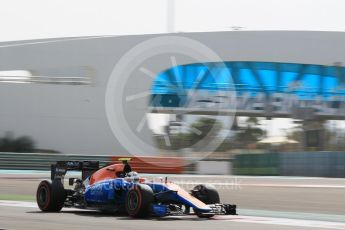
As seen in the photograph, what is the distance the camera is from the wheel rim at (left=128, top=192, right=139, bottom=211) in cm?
1154

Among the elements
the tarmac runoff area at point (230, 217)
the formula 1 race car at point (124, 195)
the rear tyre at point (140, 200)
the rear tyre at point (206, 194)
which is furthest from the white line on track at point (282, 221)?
the rear tyre at point (140, 200)

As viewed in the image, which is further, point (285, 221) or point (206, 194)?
point (206, 194)

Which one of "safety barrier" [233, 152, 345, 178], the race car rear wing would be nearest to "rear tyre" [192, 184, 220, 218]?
the race car rear wing

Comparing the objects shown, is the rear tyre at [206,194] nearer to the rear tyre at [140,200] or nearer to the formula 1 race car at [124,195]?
the formula 1 race car at [124,195]

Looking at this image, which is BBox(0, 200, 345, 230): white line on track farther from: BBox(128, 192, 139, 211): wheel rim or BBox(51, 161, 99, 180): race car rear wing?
BBox(51, 161, 99, 180): race car rear wing

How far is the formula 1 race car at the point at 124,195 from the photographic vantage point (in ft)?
37.9

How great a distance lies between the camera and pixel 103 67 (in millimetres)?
42906

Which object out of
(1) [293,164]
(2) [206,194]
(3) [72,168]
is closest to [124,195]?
(2) [206,194]

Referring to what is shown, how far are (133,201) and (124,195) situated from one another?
0.67 m

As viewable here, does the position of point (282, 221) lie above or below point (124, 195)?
below

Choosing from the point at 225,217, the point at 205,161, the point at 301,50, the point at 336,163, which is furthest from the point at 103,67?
the point at 225,217

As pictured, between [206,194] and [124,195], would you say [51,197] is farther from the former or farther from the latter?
[206,194]

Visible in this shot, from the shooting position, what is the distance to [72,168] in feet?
45.1

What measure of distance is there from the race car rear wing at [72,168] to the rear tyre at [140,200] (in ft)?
7.71
